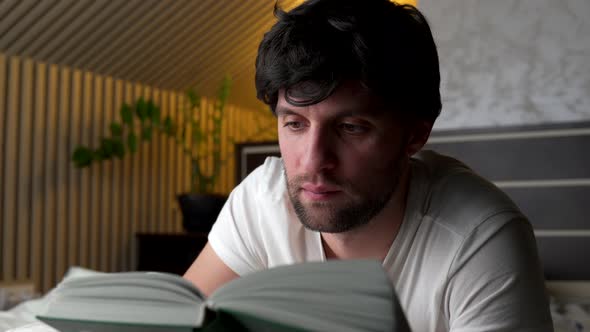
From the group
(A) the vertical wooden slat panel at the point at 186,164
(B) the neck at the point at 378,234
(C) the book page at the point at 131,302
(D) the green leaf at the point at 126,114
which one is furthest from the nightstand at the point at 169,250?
(C) the book page at the point at 131,302

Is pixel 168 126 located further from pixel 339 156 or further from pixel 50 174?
pixel 339 156

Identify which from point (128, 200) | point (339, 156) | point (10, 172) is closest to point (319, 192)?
point (339, 156)

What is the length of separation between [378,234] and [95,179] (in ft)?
10.7

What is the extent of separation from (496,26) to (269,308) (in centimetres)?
258

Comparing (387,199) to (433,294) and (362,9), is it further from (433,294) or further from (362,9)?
(362,9)

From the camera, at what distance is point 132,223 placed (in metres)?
4.45

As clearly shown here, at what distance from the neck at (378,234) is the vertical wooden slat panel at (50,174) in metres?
3.00

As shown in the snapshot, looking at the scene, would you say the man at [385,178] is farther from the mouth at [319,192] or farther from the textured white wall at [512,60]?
the textured white wall at [512,60]

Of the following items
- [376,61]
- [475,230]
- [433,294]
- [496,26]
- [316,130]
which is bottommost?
[433,294]

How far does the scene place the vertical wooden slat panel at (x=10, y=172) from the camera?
3441 mm

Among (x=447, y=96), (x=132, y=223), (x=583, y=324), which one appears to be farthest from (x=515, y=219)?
(x=132, y=223)

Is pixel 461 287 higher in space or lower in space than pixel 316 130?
lower

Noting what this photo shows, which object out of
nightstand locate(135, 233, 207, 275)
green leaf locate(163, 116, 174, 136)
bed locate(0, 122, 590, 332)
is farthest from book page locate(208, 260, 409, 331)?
green leaf locate(163, 116, 174, 136)

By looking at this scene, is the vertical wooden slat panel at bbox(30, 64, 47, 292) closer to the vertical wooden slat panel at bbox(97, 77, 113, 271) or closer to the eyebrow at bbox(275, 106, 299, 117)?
the vertical wooden slat panel at bbox(97, 77, 113, 271)
